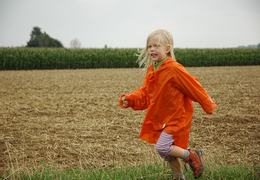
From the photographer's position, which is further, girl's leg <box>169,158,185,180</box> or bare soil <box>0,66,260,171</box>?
bare soil <box>0,66,260,171</box>

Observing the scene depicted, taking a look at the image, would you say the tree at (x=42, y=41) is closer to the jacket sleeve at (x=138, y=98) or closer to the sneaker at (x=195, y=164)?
the jacket sleeve at (x=138, y=98)

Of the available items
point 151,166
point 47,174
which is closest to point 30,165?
point 47,174

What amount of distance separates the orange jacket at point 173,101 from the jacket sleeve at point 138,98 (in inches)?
5.2

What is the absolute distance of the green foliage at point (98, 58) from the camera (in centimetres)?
3294

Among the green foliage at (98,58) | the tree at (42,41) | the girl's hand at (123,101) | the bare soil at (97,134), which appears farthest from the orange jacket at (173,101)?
the tree at (42,41)

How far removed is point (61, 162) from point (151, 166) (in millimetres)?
1557

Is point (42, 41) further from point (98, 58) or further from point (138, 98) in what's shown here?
point (138, 98)

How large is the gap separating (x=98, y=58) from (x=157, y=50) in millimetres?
32888

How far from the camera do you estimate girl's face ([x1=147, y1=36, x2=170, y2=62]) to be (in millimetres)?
3402

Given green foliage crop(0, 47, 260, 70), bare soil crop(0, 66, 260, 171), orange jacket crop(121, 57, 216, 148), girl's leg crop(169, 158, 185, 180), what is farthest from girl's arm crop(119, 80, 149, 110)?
green foliage crop(0, 47, 260, 70)

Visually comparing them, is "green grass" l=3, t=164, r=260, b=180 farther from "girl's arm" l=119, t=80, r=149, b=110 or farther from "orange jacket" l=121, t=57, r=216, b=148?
"girl's arm" l=119, t=80, r=149, b=110

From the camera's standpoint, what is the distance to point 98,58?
118 ft

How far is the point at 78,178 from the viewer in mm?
3479

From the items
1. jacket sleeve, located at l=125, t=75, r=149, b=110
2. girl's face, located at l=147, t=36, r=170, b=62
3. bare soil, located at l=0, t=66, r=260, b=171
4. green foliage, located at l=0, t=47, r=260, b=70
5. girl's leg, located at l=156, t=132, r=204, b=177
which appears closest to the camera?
girl's leg, located at l=156, t=132, r=204, b=177
